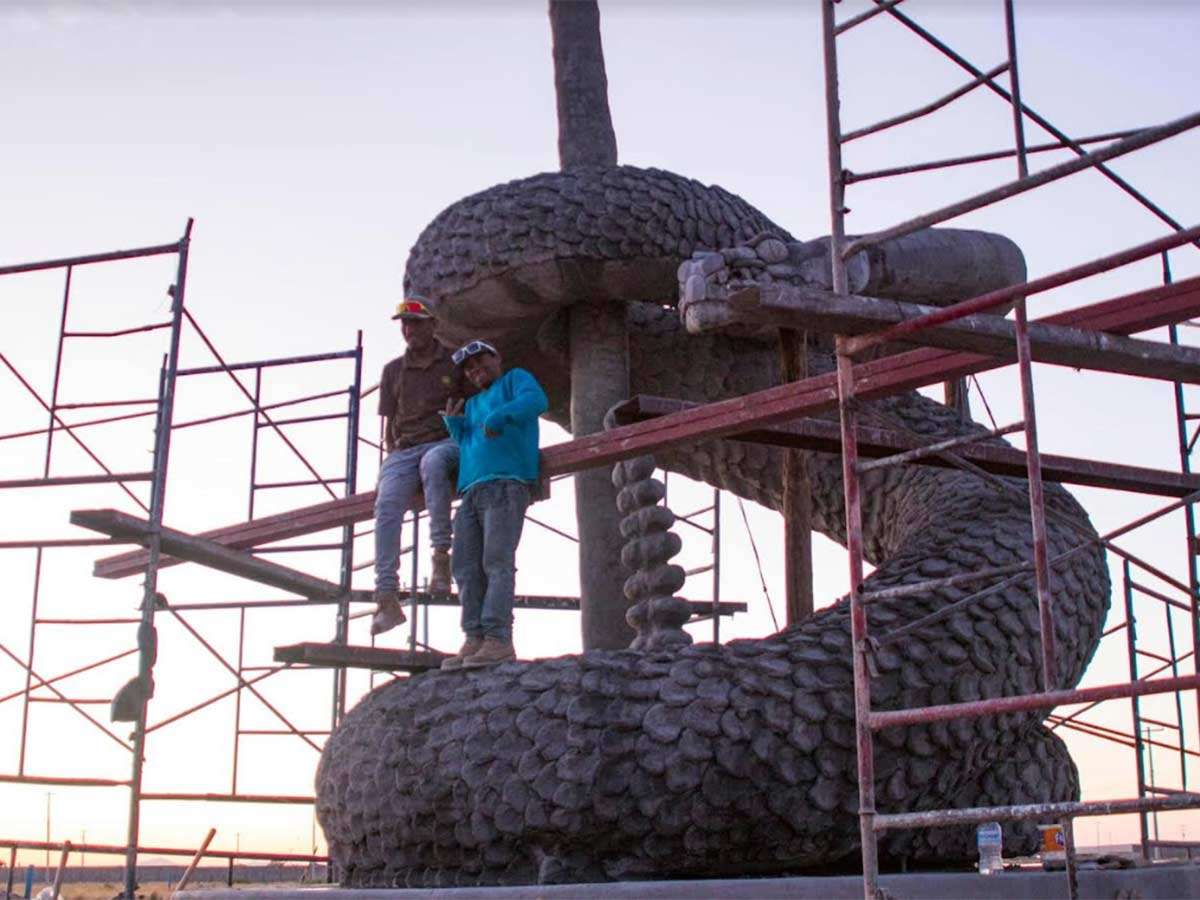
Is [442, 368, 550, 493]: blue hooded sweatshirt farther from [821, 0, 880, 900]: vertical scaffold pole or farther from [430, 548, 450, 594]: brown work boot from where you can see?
[821, 0, 880, 900]: vertical scaffold pole

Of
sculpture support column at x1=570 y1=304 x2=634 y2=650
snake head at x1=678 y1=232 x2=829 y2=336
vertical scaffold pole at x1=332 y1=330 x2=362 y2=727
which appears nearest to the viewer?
snake head at x1=678 y1=232 x2=829 y2=336

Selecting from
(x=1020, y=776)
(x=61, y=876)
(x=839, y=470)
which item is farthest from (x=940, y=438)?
(x=61, y=876)

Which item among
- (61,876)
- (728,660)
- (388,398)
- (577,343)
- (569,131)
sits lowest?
(61,876)

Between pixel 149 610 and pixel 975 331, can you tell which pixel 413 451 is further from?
pixel 975 331

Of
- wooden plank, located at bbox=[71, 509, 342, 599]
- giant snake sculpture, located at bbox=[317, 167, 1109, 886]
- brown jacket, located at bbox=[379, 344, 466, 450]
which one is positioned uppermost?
brown jacket, located at bbox=[379, 344, 466, 450]

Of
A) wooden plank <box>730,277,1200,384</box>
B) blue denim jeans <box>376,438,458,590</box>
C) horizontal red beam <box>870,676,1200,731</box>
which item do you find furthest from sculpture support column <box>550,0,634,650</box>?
horizontal red beam <box>870,676,1200,731</box>

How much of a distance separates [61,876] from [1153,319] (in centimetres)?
856

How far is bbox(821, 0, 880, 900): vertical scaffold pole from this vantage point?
5.51 metres

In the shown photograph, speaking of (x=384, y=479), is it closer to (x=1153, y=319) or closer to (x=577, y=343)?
(x=577, y=343)

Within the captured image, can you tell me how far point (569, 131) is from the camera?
12031mm

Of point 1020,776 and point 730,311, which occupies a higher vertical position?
point 730,311

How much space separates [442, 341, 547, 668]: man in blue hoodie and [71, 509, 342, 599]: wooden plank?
240cm

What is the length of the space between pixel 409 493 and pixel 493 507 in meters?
0.89

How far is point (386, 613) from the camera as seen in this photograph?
812 centimetres
